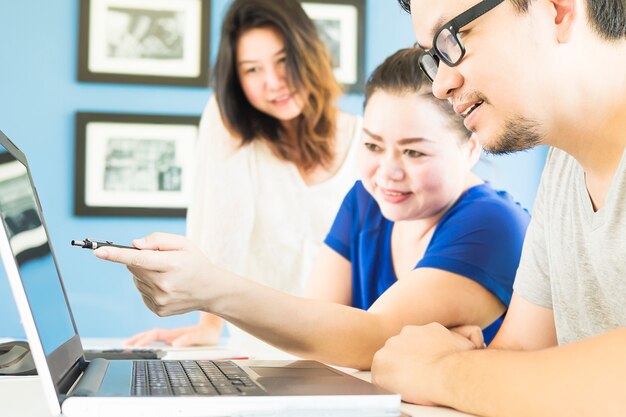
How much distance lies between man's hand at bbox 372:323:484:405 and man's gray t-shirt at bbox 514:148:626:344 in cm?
16

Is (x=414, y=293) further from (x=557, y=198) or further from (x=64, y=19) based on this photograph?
(x=64, y=19)

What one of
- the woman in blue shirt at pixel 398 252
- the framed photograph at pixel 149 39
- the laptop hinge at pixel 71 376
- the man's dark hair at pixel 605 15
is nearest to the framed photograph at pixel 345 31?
the framed photograph at pixel 149 39

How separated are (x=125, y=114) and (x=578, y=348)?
289cm

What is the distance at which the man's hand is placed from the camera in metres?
0.90

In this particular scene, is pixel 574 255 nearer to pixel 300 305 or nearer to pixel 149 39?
pixel 300 305

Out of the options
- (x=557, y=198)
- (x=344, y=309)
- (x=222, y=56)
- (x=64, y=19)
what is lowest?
(x=344, y=309)

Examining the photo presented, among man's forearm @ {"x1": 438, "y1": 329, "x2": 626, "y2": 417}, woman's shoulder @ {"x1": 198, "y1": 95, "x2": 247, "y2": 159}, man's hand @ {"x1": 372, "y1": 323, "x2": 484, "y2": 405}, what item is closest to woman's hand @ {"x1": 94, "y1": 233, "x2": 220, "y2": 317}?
man's hand @ {"x1": 372, "y1": 323, "x2": 484, "y2": 405}

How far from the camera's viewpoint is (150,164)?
3.49 metres

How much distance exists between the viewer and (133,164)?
3477 millimetres

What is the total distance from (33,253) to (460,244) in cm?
78

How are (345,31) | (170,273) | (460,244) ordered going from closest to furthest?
(170,273) < (460,244) < (345,31)

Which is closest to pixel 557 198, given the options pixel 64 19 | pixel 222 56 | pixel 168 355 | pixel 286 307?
pixel 286 307

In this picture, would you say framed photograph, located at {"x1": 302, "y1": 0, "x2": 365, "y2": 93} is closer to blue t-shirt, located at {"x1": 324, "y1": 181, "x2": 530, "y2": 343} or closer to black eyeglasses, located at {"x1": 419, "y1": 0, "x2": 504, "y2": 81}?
blue t-shirt, located at {"x1": 324, "y1": 181, "x2": 530, "y2": 343}

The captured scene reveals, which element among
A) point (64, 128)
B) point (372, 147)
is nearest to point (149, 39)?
point (64, 128)
